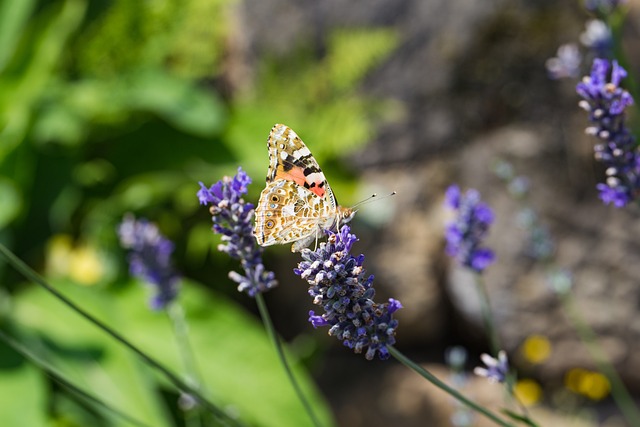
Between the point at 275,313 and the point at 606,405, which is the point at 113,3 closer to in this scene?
the point at 275,313

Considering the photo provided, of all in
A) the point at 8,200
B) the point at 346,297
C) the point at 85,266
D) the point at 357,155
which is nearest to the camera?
the point at 346,297

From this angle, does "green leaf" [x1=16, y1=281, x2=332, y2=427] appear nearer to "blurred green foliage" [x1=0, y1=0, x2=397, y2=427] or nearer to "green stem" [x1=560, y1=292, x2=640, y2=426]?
"blurred green foliage" [x1=0, y1=0, x2=397, y2=427]

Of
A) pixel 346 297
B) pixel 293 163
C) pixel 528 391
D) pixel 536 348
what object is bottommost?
pixel 528 391

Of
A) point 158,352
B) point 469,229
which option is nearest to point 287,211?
point 469,229

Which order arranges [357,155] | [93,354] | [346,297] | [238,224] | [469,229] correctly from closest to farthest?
[346,297] → [238,224] → [469,229] → [93,354] → [357,155]

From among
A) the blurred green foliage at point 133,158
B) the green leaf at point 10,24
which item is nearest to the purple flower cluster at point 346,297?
the blurred green foliage at point 133,158

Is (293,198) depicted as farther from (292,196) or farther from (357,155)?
(357,155)
